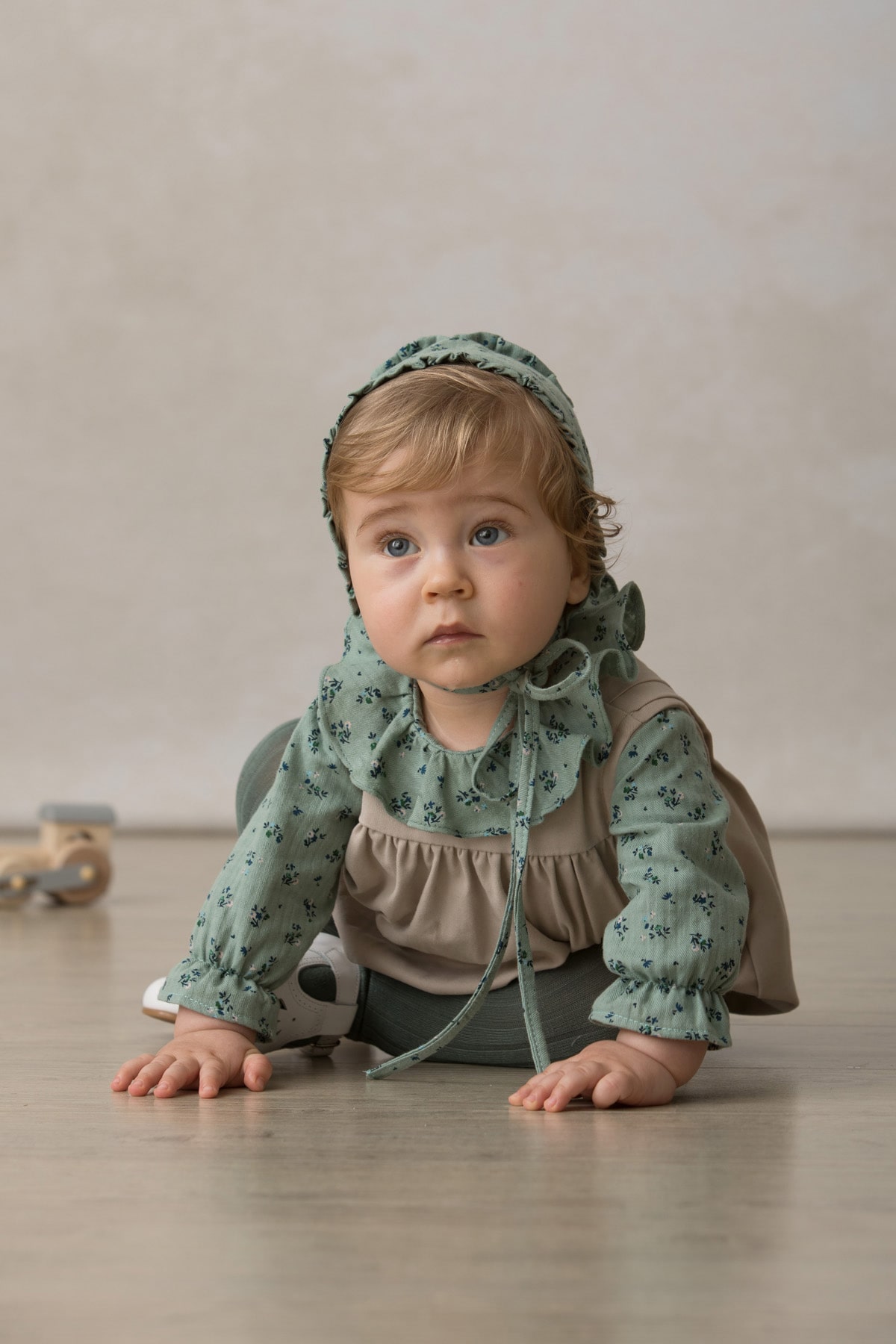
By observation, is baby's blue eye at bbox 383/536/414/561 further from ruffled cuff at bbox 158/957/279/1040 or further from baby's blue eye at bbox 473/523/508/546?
ruffled cuff at bbox 158/957/279/1040

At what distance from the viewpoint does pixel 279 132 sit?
324 cm

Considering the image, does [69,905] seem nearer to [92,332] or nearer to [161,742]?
[161,742]

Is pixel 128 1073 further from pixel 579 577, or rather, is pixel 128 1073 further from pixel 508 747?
pixel 579 577

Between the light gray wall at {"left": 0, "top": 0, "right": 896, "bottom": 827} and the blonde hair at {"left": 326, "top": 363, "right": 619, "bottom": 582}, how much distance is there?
2251 mm

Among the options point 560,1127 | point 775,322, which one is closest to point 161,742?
point 775,322

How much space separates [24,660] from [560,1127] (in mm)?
2599

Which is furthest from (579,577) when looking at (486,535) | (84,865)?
(84,865)

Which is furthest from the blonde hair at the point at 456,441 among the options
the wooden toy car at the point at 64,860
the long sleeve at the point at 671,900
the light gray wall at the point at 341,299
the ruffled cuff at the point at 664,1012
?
the light gray wall at the point at 341,299

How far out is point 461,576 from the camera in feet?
3.08

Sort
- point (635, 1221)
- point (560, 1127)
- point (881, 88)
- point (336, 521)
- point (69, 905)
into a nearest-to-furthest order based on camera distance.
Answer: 1. point (635, 1221)
2. point (560, 1127)
3. point (336, 521)
4. point (69, 905)
5. point (881, 88)

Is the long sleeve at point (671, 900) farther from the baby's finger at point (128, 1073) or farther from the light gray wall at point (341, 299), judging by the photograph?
the light gray wall at point (341, 299)

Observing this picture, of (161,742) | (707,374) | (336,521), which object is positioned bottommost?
(336,521)

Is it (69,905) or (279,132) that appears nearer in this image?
(69,905)

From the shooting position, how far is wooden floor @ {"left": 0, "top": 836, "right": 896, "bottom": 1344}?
0.58 meters
